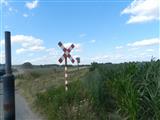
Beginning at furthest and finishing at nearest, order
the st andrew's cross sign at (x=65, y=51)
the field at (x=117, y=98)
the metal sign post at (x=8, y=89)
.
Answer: the st andrew's cross sign at (x=65, y=51) → the field at (x=117, y=98) → the metal sign post at (x=8, y=89)

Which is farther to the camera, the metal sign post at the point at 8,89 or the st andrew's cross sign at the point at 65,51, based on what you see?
the st andrew's cross sign at the point at 65,51

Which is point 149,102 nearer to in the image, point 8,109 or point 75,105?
point 75,105

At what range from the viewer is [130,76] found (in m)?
7.57

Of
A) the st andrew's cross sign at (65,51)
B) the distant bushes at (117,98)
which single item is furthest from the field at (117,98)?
the st andrew's cross sign at (65,51)

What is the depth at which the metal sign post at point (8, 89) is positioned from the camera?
8.20 feet

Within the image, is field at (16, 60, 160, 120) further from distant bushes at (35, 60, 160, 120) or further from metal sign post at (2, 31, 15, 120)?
metal sign post at (2, 31, 15, 120)

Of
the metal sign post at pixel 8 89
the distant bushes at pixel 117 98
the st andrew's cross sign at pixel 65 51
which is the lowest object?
the distant bushes at pixel 117 98

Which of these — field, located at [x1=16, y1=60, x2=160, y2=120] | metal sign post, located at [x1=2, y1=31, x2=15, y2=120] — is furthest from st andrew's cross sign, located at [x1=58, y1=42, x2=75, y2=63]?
metal sign post, located at [x1=2, y1=31, x2=15, y2=120]

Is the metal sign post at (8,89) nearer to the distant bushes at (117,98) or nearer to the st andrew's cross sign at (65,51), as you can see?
the distant bushes at (117,98)

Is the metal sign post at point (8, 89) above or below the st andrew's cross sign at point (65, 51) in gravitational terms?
below

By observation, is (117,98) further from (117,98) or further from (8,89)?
(8,89)

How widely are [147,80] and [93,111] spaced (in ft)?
7.51

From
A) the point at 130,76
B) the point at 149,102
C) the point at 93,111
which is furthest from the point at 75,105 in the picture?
the point at 149,102

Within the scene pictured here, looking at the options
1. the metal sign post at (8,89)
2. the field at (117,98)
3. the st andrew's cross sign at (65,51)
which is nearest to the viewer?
the metal sign post at (8,89)
